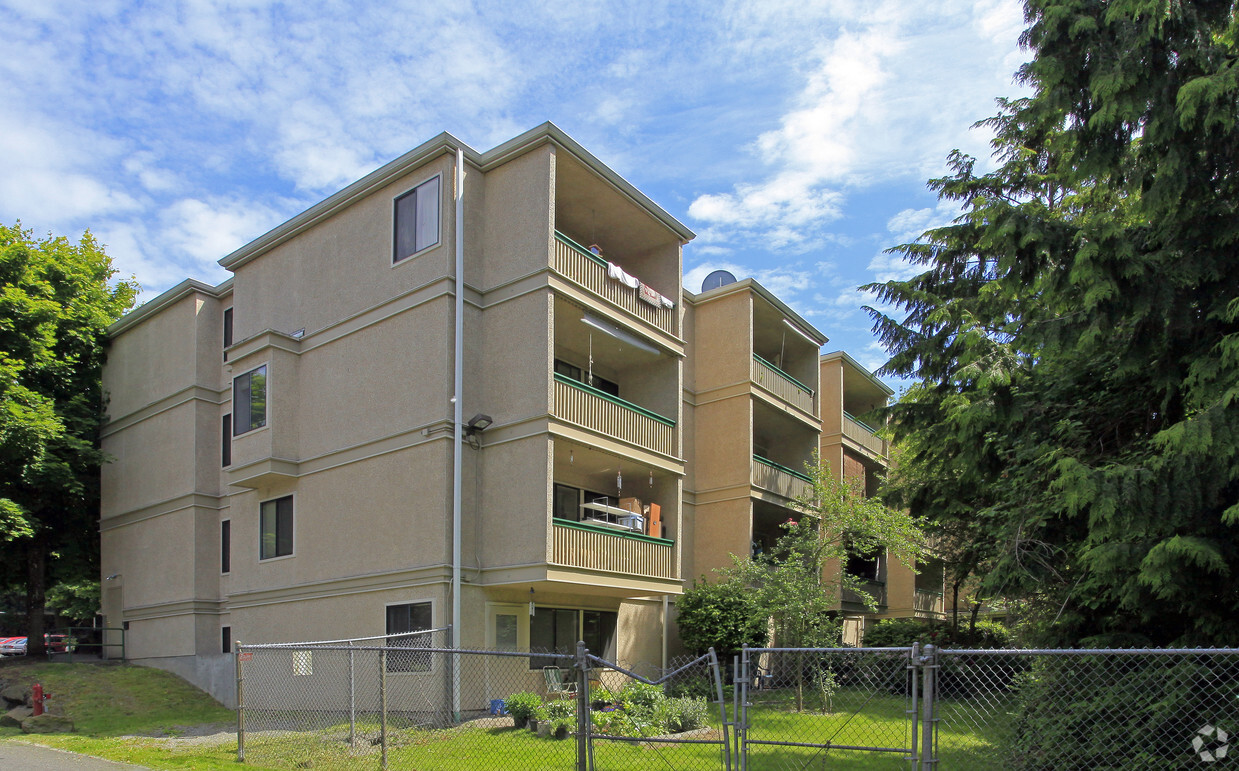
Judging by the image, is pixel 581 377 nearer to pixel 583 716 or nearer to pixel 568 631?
pixel 568 631

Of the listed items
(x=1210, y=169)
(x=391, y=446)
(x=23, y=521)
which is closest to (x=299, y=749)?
(x=391, y=446)

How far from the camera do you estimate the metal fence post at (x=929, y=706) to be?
6.72 m

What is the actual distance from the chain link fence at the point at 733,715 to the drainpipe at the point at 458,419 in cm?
18

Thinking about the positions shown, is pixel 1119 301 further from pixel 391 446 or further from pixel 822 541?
pixel 391 446

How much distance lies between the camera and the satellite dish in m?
28.7

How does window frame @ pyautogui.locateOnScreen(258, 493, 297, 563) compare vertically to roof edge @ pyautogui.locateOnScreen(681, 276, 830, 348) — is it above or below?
below

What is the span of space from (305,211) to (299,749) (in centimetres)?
1435

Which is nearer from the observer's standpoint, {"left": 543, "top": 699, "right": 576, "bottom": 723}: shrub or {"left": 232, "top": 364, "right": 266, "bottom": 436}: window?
{"left": 543, "top": 699, "right": 576, "bottom": 723}: shrub

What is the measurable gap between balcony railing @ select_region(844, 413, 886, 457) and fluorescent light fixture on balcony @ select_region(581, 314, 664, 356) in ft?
41.4

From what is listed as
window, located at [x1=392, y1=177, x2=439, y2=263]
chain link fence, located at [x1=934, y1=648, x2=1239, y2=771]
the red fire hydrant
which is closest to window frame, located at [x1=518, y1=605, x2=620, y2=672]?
window, located at [x1=392, y1=177, x2=439, y2=263]

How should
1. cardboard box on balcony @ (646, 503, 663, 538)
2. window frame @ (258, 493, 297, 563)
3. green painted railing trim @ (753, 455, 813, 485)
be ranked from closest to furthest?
window frame @ (258, 493, 297, 563)
cardboard box on balcony @ (646, 503, 663, 538)
green painted railing trim @ (753, 455, 813, 485)

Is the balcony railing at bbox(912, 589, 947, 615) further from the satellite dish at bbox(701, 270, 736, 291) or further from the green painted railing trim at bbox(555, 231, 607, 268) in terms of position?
the green painted railing trim at bbox(555, 231, 607, 268)

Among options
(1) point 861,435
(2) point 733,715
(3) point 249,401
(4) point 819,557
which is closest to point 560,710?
(2) point 733,715

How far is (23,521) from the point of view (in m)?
24.6
